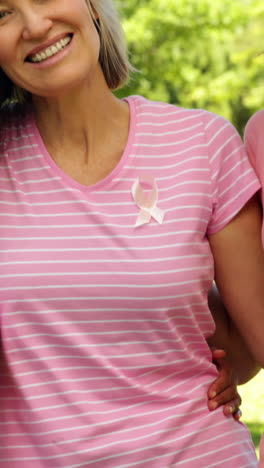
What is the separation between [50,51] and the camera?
2383mm

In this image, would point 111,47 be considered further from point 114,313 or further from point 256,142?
point 114,313

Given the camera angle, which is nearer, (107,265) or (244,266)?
(107,265)

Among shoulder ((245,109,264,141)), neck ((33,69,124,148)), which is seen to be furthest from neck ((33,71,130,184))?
shoulder ((245,109,264,141))

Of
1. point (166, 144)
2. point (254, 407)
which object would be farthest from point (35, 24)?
point (254, 407)

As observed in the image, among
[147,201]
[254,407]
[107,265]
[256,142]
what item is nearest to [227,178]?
[256,142]

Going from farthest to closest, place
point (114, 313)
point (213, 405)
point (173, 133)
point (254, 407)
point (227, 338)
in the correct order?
point (254, 407) < point (227, 338) < point (173, 133) < point (213, 405) < point (114, 313)


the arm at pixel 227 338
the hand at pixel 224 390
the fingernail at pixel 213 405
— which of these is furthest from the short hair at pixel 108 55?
the fingernail at pixel 213 405

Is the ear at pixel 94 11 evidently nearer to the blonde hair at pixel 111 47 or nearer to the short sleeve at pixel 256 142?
the blonde hair at pixel 111 47

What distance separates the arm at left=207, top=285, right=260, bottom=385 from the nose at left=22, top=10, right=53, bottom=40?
2.91ft

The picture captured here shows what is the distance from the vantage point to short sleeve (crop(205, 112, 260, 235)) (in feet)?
7.97

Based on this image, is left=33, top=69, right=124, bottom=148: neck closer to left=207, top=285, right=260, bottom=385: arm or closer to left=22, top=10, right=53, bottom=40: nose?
left=22, top=10, right=53, bottom=40: nose

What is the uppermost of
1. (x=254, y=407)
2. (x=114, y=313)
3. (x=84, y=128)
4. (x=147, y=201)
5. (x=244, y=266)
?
(x=84, y=128)

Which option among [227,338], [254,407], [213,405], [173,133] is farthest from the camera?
[254,407]

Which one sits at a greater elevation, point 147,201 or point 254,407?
point 147,201
